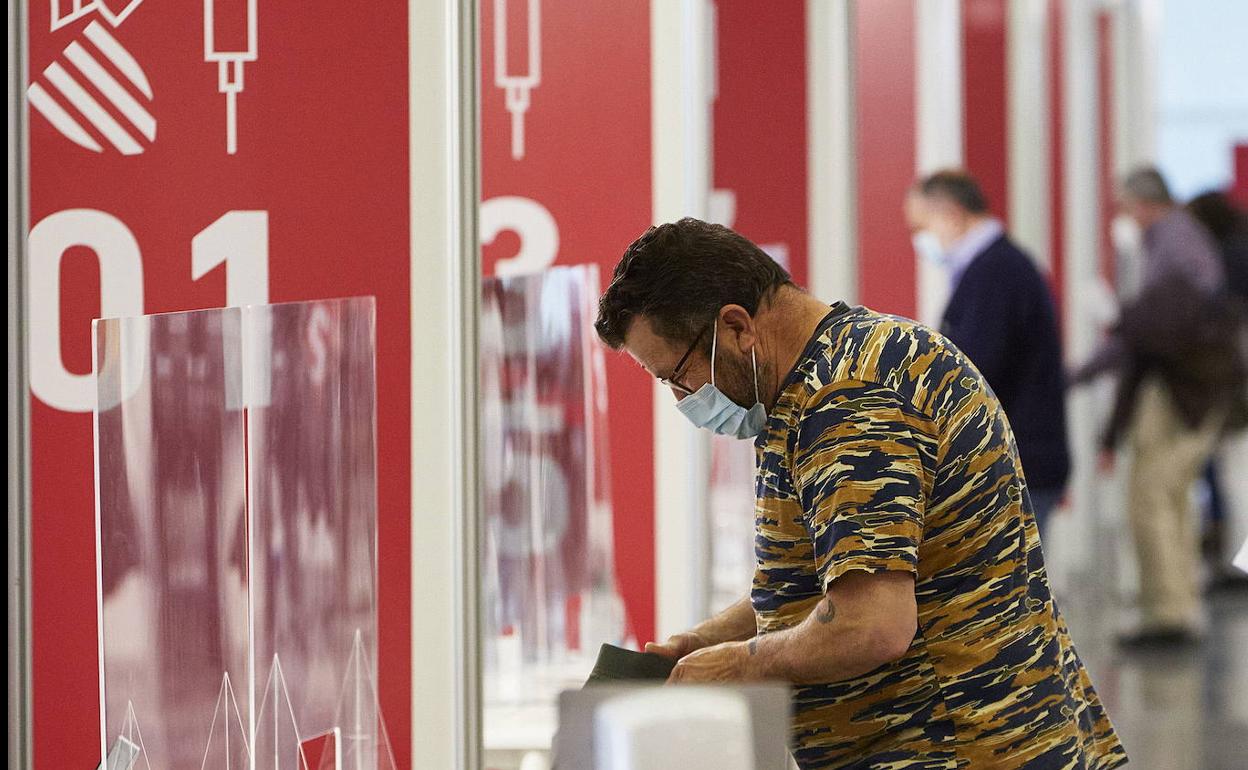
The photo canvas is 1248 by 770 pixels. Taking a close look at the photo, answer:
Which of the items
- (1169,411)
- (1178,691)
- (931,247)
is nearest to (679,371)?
(931,247)

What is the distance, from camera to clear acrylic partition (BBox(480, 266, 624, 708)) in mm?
3111

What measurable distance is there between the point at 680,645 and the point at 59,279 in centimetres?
95

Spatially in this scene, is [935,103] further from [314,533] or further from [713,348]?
[713,348]

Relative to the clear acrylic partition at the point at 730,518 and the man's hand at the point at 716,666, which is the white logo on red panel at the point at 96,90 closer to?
the man's hand at the point at 716,666

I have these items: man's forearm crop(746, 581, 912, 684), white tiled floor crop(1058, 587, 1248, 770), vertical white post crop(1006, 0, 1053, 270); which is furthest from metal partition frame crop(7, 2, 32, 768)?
vertical white post crop(1006, 0, 1053, 270)

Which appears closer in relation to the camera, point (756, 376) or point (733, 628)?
point (756, 376)

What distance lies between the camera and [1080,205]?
9562 millimetres

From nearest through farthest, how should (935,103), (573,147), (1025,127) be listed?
(573,147), (935,103), (1025,127)

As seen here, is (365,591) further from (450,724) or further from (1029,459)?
(1029,459)

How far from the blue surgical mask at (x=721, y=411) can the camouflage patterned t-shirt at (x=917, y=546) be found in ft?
0.18

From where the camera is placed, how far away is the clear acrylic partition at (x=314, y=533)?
2375 millimetres

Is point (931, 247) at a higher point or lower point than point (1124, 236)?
lower

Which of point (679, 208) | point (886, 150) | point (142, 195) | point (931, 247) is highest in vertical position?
point (886, 150)

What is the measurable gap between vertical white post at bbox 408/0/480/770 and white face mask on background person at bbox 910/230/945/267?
3.16 m
